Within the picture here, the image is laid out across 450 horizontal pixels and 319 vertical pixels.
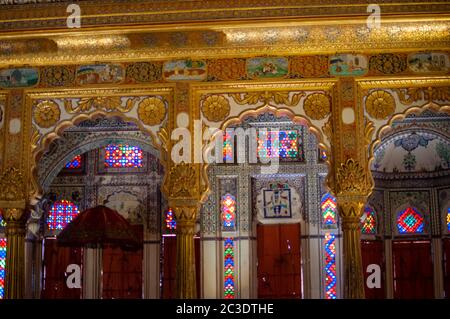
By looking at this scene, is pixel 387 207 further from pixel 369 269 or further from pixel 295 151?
pixel 295 151

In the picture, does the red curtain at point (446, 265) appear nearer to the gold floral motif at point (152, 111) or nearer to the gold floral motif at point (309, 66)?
the gold floral motif at point (309, 66)

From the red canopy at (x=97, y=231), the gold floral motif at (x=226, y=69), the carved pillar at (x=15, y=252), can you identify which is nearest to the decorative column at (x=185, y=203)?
the red canopy at (x=97, y=231)

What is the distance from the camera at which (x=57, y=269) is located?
13.8m

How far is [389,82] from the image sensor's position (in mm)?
10016

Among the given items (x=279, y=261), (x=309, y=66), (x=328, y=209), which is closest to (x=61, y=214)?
(x=279, y=261)

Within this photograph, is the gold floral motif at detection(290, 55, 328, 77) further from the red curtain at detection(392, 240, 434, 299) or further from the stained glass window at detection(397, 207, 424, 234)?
the red curtain at detection(392, 240, 434, 299)

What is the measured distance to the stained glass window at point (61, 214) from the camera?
13.9 meters

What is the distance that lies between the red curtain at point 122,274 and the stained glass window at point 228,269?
5.63 feet

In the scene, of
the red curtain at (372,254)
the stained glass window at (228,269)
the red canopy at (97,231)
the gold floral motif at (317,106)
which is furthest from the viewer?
the red curtain at (372,254)

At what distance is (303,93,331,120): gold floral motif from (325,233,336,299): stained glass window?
12.5ft

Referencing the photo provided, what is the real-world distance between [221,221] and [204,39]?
14.8ft

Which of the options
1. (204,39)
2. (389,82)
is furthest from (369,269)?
(204,39)

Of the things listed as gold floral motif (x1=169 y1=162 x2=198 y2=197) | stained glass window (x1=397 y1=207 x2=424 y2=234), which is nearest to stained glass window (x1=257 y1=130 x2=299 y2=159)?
stained glass window (x1=397 y1=207 x2=424 y2=234)

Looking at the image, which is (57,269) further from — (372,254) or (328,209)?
(372,254)
